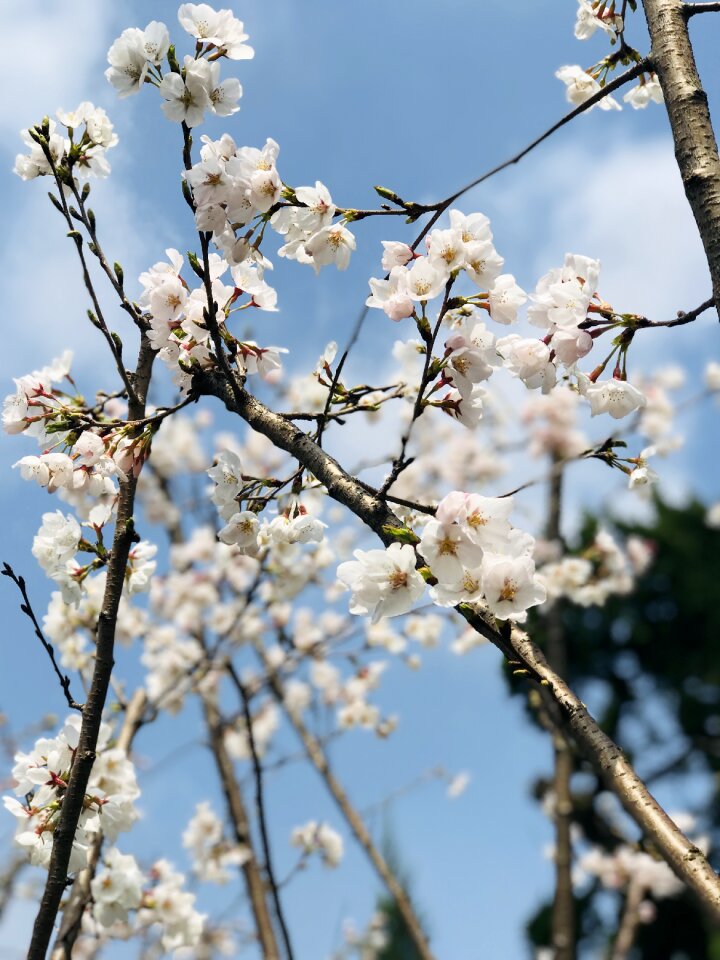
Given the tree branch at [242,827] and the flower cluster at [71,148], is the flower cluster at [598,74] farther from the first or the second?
the tree branch at [242,827]

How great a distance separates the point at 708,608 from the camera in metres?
12.6

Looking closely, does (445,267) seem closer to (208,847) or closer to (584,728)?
(584,728)

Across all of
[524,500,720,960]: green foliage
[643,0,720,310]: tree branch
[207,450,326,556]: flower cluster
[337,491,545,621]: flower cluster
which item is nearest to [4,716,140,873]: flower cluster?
[207,450,326,556]: flower cluster

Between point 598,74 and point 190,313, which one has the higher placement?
point 598,74

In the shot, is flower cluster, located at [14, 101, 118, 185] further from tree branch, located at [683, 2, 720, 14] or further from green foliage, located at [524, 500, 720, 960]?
green foliage, located at [524, 500, 720, 960]

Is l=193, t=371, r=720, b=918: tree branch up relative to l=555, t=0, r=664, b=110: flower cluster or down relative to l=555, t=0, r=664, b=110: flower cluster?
down

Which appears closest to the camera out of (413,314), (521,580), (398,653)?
(521,580)

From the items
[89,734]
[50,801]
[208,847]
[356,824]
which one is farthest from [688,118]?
[208,847]

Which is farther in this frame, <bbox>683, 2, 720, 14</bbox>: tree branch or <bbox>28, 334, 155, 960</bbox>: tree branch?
<bbox>683, 2, 720, 14</bbox>: tree branch

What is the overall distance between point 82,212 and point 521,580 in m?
1.18

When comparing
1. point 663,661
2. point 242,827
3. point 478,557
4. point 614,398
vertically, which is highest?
point 663,661

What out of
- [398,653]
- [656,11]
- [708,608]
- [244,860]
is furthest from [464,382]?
[708,608]

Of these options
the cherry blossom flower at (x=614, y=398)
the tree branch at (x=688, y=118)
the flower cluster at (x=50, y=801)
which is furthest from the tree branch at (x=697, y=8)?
the flower cluster at (x=50, y=801)

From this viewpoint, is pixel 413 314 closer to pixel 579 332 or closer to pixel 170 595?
pixel 579 332
